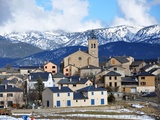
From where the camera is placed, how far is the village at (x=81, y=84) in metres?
76.9

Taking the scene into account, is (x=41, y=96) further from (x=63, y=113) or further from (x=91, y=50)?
(x=91, y=50)

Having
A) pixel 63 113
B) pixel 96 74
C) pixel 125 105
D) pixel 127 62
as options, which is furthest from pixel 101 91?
pixel 127 62

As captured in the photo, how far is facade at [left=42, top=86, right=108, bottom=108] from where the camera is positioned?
76000 mm

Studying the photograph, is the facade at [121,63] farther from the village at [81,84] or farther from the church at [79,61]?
the church at [79,61]

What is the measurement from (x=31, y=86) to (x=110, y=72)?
14.3 m

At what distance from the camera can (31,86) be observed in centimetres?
8988

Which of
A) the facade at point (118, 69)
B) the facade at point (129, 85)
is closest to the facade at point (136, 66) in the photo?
the facade at point (118, 69)

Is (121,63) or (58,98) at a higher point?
(121,63)

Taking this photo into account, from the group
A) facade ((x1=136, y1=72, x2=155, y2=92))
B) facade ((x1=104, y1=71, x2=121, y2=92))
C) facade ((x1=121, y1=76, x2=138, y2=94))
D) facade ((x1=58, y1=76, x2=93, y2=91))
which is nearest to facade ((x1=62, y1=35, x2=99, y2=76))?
facade ((x1=104, y1=71, x2=121, y2=92))

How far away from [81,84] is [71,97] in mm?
11543

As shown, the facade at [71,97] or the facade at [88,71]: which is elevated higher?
the facade at [88,71]

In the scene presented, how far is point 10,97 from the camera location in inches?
3086

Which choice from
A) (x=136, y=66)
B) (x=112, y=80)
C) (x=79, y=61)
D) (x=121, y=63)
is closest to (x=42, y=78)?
(x=112, y=80)

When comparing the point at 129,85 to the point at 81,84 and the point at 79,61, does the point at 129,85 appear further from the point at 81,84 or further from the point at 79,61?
the point at 79,61
